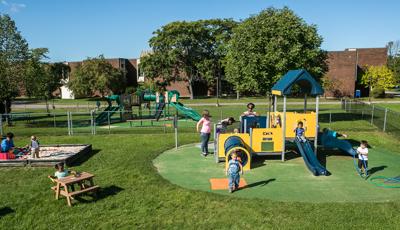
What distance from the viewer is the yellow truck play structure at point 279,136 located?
11805 mm

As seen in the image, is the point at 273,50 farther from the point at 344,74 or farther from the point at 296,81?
the point at 344,74

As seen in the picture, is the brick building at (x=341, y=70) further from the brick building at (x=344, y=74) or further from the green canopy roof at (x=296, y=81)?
the green canopy roof at (x=296, y=81)

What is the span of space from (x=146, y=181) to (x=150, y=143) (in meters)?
6.46

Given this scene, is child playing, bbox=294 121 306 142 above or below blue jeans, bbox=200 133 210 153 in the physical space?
above

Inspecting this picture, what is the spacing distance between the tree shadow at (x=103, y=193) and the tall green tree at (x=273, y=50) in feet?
45.6

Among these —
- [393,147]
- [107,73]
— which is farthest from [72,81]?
[393,147]

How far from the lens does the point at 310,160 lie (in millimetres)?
11688

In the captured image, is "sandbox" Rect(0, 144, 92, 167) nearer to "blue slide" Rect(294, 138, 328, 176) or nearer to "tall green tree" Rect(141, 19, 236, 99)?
"blue slide" Rect(294, 138, 328, 176)

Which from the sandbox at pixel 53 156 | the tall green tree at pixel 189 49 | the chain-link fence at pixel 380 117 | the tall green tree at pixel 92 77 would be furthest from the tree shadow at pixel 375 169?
the tall green tree at pixel 92 77

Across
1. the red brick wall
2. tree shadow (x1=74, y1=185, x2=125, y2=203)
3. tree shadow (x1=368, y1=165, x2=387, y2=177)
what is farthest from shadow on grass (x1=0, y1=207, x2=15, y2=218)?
the red brick wall

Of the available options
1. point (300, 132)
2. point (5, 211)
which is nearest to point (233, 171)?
point (300, 132)

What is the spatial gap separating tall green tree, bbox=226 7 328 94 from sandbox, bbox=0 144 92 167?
11.6m

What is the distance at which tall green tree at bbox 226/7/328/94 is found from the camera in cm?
2102

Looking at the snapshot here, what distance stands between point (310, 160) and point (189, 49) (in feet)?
137
